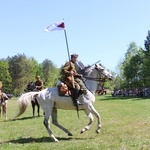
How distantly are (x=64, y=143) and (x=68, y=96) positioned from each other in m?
1.77

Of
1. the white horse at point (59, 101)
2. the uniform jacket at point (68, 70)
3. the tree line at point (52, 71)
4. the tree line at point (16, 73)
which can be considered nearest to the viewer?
the uniform jacket at point (68, 70)

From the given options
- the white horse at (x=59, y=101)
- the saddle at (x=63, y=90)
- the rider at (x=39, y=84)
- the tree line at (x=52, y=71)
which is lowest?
the white horse at (x=59, y=101)

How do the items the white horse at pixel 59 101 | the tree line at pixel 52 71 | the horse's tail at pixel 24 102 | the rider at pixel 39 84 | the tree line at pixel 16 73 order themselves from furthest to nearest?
the tree line at pixel 16 73, the tree line at pixel 52 71, the rider at pixel 39 84, the horse's tail at pixel 24 102, the white horse at pixel 59 101

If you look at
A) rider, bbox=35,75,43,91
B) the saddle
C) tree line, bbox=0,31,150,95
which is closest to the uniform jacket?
the saddle

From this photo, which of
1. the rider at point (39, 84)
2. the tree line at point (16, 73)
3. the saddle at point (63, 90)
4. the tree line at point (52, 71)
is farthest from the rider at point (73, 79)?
the tree line at point (16, 73)

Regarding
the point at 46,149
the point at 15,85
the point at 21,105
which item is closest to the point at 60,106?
the point at 21,105

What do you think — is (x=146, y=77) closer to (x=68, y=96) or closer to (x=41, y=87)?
(x=41, y=87)

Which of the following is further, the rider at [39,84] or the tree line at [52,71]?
the tree line at [52,71]

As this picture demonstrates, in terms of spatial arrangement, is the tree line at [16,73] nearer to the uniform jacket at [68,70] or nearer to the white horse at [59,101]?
the white horse at [59,101]

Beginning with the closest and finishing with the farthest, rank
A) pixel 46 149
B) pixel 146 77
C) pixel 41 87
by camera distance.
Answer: pixel 46 149 → pixel 41 87 → pixel 146 77

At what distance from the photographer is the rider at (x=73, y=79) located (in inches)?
462

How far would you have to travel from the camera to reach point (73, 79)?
11.8m

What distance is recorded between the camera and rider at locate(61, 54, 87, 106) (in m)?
11.7

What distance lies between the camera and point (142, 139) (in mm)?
10516
